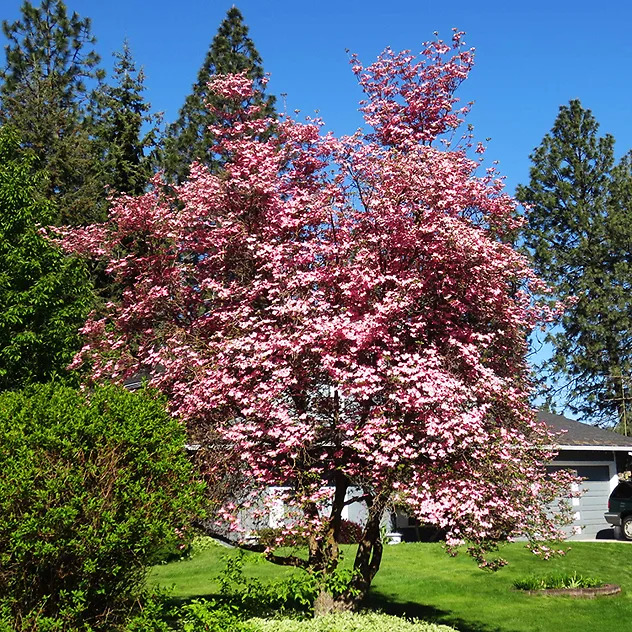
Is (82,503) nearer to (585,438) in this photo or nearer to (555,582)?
(555,582)

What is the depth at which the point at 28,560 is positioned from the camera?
7762 millimetres

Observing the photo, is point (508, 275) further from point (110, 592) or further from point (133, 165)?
point (133, 165)

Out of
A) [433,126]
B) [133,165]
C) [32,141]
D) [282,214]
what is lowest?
[282,214]

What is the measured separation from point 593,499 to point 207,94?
2264 cm

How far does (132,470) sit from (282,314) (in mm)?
2977

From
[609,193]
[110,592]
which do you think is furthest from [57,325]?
[609,193]

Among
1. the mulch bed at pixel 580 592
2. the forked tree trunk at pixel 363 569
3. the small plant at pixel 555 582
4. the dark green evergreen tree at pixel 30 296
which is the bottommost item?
the mulch bed at pixel 580 592

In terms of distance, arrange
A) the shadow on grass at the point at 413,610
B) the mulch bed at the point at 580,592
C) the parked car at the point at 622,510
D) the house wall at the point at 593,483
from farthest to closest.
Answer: the house wall at the point at 593,483 < the parked car at the point at 622,510 < the mulch bed at the point at 580,592 < the shadow on grass at the point at 413,610

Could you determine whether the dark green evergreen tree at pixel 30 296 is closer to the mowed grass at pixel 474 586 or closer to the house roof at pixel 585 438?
the mowed grass at pixel 474 586

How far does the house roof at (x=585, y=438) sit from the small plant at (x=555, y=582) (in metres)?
7.70

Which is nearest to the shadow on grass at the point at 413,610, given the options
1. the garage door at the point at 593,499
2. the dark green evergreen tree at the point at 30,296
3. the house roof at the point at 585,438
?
the dark green evergreen tree at the point at 30,296

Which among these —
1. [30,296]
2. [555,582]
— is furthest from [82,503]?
[555,582]

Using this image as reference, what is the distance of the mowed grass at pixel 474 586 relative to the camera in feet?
43.3

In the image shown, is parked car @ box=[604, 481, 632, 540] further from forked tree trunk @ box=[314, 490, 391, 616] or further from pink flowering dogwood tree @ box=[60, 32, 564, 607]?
forked tree trunk @ box=[314, 490, 391, 616]
